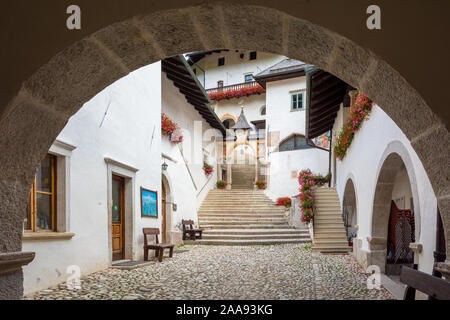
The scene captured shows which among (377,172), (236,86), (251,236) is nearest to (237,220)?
(251,236)

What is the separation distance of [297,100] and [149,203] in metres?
10.5

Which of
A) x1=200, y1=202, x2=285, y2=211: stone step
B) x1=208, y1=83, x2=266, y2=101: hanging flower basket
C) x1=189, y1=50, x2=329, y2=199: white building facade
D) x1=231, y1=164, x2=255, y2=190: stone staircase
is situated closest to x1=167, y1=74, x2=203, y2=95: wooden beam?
x1=189, y1=50, x2=329, y2=199: white building facade

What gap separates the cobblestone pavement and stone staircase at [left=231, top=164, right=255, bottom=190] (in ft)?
45.7

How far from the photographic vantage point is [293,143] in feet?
55.0

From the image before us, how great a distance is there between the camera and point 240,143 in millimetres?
21312

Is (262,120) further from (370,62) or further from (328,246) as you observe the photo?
(370,62)

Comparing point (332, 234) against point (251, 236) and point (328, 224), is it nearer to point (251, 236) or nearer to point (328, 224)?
point (328, 224)

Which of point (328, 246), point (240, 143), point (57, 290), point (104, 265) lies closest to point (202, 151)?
point (240, 143)

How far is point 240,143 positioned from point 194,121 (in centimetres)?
620

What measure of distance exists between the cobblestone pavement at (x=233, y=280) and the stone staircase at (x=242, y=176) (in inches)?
548

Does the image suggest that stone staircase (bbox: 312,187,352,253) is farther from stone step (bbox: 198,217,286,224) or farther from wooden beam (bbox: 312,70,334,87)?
wooden beam (bbox: 312,70,334,87)

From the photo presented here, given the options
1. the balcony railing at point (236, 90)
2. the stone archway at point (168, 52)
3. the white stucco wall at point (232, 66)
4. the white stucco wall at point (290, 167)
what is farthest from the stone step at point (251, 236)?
the white stucco wall at point (232, 66)

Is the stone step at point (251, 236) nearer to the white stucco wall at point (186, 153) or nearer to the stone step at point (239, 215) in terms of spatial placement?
the white stucco wall at point (186, 153)

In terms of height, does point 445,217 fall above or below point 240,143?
below
